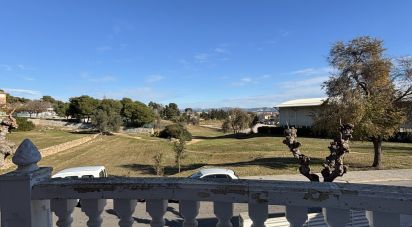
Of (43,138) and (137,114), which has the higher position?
(137,114)

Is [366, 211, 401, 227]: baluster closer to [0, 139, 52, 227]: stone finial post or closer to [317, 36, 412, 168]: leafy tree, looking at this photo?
[0, 139, 52, 227]: stone finial post

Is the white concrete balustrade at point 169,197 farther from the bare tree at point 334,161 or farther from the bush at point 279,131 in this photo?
the bush at point 279,131

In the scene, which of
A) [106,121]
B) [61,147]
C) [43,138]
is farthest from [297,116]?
[43,138]

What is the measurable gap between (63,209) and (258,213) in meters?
1.56

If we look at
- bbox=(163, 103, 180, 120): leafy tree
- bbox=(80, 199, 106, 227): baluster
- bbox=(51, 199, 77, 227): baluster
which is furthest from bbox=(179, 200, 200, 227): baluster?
bbox=(163, 103, 180, 120): leafy tree

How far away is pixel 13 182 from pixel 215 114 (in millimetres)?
120474

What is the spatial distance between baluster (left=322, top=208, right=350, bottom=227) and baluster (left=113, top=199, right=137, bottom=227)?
4.84 ft

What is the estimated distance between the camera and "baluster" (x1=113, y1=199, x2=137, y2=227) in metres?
2.85

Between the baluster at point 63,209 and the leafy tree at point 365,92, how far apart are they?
20803mm

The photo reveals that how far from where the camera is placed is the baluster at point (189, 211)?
2775mm

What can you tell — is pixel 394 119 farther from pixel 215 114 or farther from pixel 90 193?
pixel 215 114

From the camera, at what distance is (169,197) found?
2.76 metres

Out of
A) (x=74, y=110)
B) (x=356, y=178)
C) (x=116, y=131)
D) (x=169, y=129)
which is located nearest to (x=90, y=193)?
(x=356, y=178)

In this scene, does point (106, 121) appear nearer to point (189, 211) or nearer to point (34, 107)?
point (34, 107)
